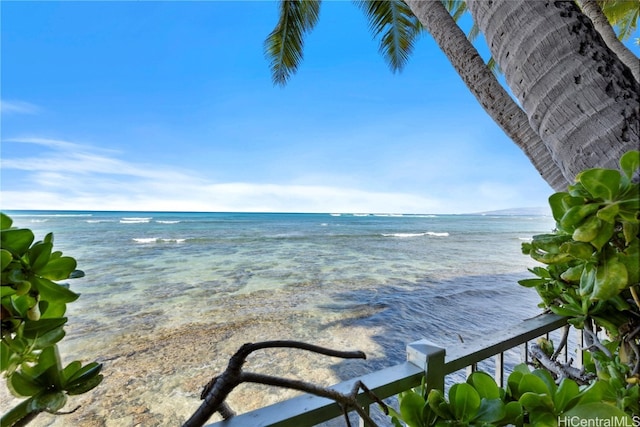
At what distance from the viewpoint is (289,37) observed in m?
4.79

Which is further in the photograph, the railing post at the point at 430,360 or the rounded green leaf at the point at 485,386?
the railing post at the point at 430,360

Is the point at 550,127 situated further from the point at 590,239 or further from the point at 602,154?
the point at 590,239

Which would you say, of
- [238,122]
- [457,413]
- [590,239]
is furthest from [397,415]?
[238,122]

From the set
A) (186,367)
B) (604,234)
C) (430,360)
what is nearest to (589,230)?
(604,234)

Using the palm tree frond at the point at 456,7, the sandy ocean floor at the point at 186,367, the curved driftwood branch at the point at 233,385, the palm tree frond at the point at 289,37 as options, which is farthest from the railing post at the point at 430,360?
the palm tree frond at the point at 456,7

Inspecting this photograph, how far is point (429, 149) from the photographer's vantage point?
50.7 feet

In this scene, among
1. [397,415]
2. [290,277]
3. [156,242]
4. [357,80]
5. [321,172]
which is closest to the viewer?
[397,415]

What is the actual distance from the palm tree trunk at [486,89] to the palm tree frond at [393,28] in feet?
13.6

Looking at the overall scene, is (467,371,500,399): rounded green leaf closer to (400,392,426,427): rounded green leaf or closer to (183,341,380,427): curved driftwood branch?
(400,392,426,427): rounded green leaf

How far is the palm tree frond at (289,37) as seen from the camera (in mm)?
4605

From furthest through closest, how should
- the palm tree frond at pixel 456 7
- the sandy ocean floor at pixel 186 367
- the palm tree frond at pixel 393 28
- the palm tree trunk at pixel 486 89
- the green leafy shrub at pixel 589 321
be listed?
1. the palm tree frond at pixel 456 7
2. the palm tree frond at pixel 393 28
3. the sandy ocean floor at pixel 186 367
4. the palm tree trunk at pixel 486 89
5. the green leafy shrub at pixel 589 321

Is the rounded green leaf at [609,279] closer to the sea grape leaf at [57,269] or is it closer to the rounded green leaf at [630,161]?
the rounded green leaf at [630,161]

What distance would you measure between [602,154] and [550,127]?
0.34 feet

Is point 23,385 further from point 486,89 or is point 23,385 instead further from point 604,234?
point 486,89
